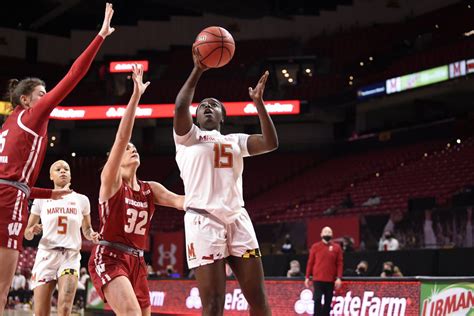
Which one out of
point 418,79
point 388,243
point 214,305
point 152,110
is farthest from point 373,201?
point 214,305

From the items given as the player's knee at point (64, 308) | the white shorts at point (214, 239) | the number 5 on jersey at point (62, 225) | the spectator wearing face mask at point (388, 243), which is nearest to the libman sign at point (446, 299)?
the player's knee at point (64, 308)

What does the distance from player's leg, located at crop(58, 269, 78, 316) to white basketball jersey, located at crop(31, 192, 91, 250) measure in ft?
1.22

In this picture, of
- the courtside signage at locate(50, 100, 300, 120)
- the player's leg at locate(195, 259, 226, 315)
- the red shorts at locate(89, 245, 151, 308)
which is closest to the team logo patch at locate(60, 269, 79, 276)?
the red shorts at locate(89, 245, 151, 308)

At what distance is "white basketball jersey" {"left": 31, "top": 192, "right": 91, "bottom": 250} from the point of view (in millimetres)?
9328

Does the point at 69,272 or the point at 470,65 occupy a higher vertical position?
the point at 470,65

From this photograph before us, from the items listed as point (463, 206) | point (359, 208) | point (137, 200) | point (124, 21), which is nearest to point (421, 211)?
point (463, 206)

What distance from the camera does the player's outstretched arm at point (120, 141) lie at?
5609mm

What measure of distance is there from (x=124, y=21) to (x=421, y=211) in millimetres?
22765

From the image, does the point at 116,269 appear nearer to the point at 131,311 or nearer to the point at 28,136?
the point at 131,311

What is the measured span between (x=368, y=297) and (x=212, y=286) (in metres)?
7.70

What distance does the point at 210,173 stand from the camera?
5742 mm

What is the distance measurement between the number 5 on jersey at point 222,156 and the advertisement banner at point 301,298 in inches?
261

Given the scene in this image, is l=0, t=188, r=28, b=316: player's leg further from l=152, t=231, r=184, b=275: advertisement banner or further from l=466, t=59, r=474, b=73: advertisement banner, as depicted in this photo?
l=152, t=231, r=184, b=275: advertisement banner

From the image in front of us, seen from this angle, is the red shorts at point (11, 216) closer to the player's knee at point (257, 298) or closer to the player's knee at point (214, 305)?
the player's knee at point (214, 305)
